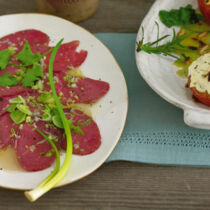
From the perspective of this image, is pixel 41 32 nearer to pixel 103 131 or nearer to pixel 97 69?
pixel 97 69

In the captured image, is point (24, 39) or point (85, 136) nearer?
point (85, 136)

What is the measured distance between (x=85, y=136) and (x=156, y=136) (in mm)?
308

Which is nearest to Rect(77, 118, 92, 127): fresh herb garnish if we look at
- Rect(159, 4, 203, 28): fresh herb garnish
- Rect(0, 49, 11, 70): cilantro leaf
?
Rect(0, 49, 11, 70): cilantro leaf

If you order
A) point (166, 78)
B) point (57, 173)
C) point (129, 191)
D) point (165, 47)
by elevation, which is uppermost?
point (165, 47)

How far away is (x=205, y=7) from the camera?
1.64 m

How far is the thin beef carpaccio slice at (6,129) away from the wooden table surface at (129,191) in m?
0.18

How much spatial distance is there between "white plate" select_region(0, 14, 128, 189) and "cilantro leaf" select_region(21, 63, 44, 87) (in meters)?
0.21

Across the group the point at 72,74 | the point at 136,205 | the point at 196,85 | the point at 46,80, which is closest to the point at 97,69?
the point at 72,74

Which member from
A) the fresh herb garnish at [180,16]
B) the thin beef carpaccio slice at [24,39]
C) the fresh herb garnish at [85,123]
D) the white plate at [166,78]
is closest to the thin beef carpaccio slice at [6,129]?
the fresh herb garnish at [85,123]

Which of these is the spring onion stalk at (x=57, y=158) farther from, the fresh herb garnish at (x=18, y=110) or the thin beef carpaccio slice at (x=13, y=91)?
the thin beef carpaccio slice at (x=13, y=91)

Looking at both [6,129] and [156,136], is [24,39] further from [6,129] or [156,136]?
[156,136]

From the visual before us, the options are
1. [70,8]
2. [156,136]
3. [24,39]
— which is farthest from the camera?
[70,8]

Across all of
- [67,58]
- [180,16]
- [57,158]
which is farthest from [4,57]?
[180,16]

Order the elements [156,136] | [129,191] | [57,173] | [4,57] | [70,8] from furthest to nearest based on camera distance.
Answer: [70,8], [4,57], [156,136], [129,191], [57,173]
